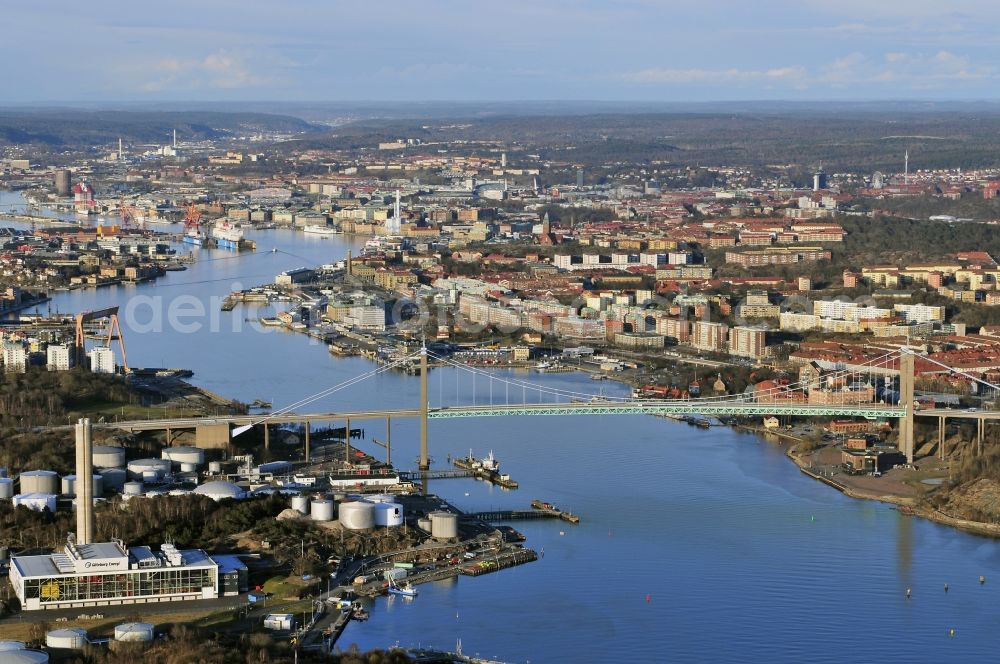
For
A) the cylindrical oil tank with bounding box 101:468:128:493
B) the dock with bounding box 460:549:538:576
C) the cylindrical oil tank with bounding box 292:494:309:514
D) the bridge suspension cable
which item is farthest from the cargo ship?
the dock with bounding box 460:549:538:576

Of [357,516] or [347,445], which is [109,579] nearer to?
[357,516]

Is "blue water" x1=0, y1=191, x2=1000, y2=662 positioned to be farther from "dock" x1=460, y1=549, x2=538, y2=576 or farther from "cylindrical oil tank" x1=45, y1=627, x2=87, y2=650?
"cylindrical oil tank" x1=45, y1=627, x2=87, y2=650

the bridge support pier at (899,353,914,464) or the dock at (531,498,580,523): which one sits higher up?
the bridge support pier at (899,353,914,464)

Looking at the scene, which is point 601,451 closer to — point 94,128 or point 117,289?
point 117,289

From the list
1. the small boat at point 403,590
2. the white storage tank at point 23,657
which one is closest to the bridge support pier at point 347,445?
the small boat at point 403,590

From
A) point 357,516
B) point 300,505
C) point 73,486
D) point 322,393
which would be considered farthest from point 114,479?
point 322,393

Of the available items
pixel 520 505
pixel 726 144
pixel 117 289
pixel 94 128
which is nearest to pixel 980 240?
pixel 117 289

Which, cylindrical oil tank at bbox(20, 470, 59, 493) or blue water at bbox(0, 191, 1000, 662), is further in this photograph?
cylindrical oil tank at bbox(20, 470, 59, 493)
